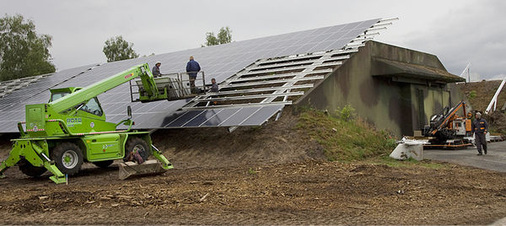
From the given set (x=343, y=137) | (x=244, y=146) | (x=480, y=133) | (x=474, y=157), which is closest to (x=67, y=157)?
(x=244, y=146)

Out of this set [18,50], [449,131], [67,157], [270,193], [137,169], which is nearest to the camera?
[270,193]

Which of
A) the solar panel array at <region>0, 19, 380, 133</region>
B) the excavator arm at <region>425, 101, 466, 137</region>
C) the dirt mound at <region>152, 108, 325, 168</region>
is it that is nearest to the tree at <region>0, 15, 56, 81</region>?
the solar panel array at <region>0, 19, 380, 133</region>

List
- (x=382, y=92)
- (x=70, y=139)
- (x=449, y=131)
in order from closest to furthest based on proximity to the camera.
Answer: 1. (x=70, y=139)
2. (x=449, y=131)
3. (x=382, y=92)

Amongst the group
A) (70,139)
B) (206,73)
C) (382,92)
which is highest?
(206,73)

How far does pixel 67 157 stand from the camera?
48.5ft

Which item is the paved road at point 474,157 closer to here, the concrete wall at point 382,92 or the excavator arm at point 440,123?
the excavator arm at point 440,123

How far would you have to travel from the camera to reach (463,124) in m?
21.1

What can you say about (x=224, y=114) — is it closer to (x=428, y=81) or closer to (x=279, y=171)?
(x=279, y=171)

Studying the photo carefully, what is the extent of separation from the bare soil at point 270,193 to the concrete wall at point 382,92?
3.97 m

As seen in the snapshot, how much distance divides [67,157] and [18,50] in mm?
39360

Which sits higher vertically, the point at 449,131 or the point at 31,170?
the point at 31,170

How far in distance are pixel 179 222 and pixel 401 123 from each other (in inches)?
772

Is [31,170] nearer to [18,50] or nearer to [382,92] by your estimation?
[382,92]

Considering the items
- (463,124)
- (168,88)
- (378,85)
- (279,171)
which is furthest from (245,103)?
(463,124)
